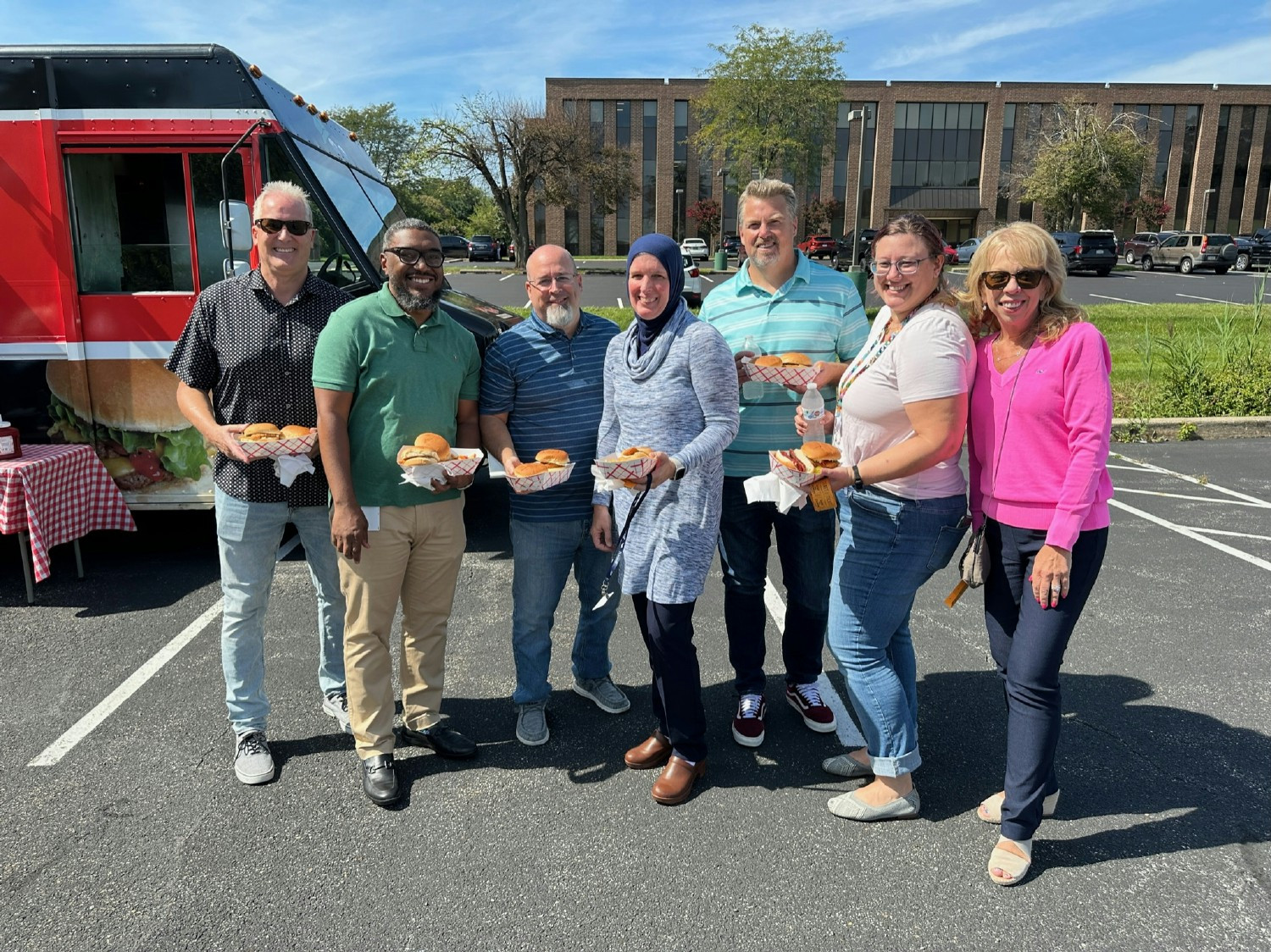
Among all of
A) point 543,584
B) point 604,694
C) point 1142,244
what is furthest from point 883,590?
point 1142,244

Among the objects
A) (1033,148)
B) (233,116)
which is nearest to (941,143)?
(1033,148)

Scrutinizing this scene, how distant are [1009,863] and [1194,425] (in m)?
8.31

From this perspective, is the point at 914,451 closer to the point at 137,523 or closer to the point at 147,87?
the point at 147,87

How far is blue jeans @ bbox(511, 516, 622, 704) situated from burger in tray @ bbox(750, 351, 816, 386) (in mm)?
909

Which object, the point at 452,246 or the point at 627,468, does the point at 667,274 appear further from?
the point at 452,246

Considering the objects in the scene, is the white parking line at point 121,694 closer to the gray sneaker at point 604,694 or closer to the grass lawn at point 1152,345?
the gray sneaker at point 604,694

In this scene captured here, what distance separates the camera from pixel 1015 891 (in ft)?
8.61

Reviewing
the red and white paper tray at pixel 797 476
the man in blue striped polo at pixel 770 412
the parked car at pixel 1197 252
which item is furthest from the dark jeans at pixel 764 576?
the parked car at pixel 1197 252

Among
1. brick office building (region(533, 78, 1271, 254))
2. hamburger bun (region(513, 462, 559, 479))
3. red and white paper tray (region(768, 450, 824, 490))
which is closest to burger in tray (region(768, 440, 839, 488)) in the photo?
red and white paper tray (region(768, 450, 824, 490))

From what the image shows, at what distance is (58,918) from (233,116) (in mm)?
4310

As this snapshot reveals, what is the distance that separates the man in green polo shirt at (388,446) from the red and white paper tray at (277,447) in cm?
12

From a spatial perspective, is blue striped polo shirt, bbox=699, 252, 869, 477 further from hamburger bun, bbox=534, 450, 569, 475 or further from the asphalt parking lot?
the asphalt parking lot

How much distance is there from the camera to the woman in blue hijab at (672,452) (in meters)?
2.89

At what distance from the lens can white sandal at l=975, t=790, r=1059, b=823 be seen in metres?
2.93
